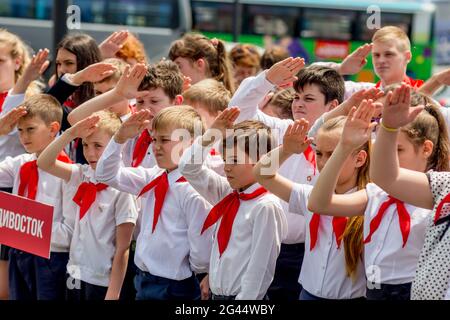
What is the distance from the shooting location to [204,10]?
854 inches

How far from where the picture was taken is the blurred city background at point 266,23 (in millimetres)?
20141

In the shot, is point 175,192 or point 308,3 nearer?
point 175,192

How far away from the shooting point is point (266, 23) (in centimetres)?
2191

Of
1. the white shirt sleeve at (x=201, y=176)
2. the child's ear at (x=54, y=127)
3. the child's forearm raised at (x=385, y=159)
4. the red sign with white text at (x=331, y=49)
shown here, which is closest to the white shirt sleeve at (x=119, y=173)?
the white shirt sleeve at (x=201, y=176)

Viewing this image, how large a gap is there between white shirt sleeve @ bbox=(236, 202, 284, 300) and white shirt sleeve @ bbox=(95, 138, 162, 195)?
2.57ft

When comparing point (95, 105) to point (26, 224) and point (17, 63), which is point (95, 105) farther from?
point (17, 63)

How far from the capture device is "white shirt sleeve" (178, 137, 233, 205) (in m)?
4.42

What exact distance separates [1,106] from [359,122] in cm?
329

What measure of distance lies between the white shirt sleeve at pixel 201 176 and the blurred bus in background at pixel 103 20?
1534cm

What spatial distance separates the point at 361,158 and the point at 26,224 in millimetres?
1868

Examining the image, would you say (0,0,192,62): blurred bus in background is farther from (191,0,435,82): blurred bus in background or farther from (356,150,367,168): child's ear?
(356,150,367,168): child's ear

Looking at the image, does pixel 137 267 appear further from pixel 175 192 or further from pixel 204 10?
pixel 204 10

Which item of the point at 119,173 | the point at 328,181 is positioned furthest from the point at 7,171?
the point at 328,181
